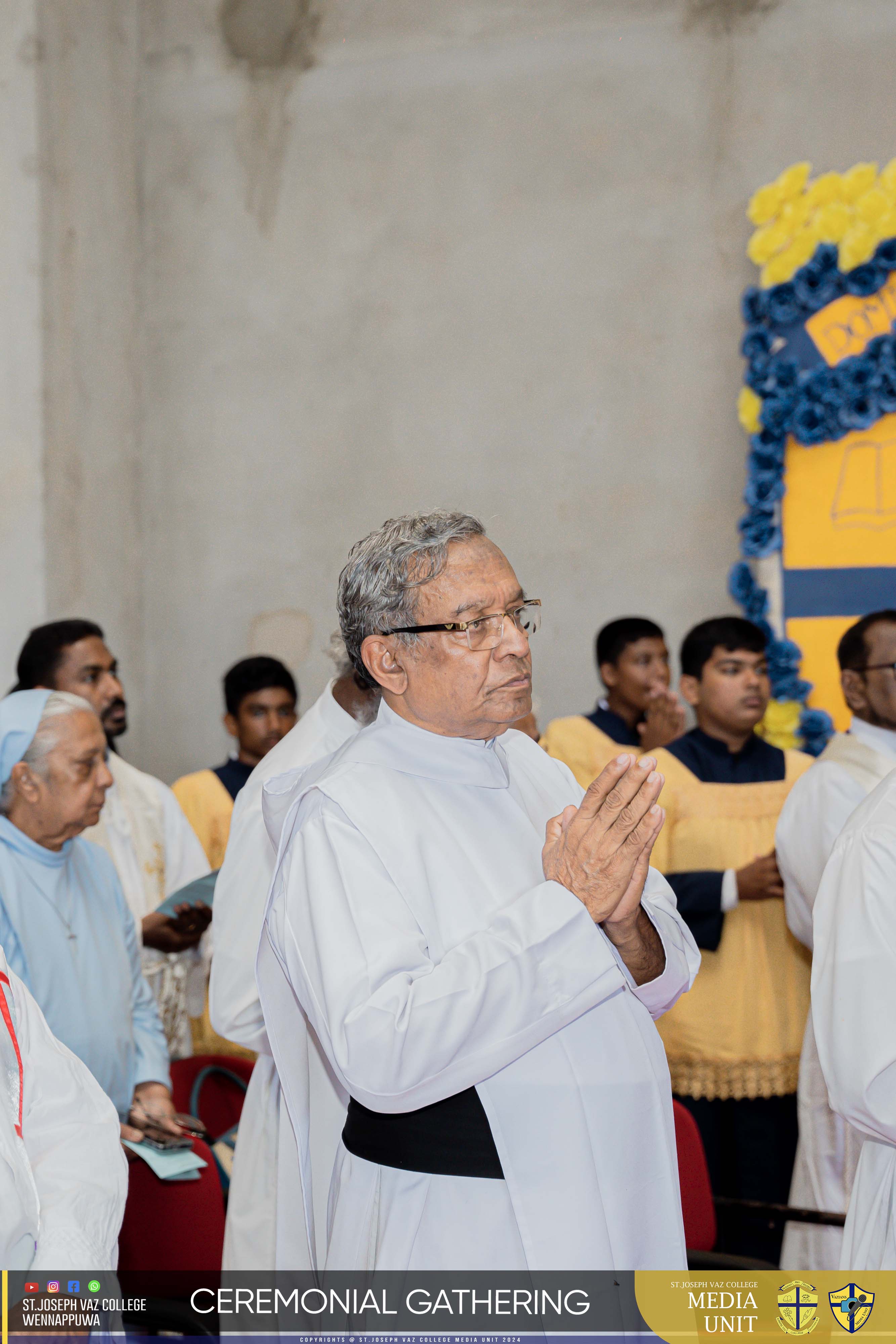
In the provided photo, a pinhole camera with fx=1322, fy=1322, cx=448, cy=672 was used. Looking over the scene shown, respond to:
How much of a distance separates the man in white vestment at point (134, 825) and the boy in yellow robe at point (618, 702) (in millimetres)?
1582

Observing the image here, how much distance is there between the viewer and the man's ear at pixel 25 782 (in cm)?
307

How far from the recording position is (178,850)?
4.53 meters

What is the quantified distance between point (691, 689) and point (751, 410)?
5.81 feet

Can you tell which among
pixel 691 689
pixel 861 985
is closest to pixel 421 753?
pixel 861 985

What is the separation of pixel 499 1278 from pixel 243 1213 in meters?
1.19

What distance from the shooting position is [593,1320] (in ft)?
6.13

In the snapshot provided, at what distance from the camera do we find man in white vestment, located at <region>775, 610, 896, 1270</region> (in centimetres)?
362

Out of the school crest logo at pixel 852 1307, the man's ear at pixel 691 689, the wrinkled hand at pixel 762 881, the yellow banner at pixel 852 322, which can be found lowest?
the school crest logo at pixel 852 1307

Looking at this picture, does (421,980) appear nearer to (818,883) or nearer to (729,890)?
(818,883)

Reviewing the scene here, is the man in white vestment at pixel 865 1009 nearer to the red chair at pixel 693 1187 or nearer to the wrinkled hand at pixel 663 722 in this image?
the red chair at pixel 693 1187

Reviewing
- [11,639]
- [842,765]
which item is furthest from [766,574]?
[11,639]

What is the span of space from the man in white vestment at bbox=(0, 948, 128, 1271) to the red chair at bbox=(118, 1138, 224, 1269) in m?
0.91

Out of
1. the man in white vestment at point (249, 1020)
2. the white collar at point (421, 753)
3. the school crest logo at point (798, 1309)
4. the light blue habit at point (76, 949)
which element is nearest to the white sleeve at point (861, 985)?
the school crest logo at point (798, 1309)

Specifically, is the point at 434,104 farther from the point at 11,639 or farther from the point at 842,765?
the point at 842,765
